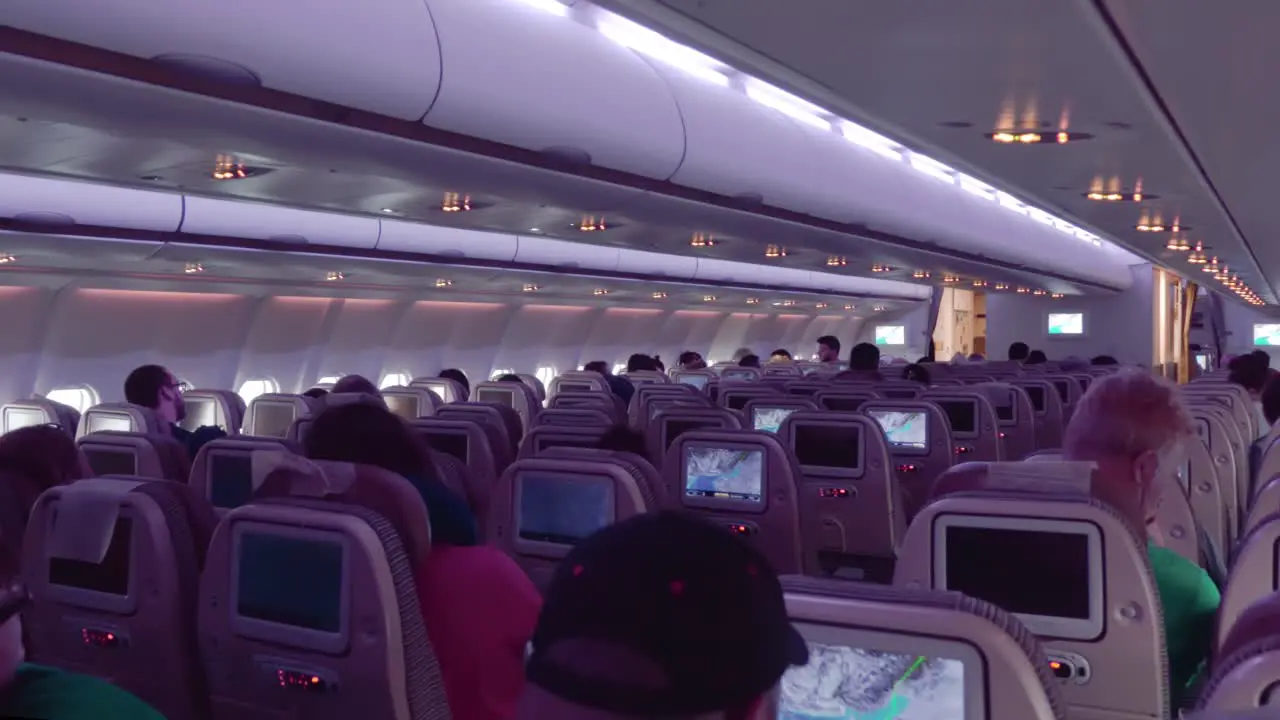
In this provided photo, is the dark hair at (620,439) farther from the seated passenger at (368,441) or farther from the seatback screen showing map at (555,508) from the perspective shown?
the seated passenger at (368,441)

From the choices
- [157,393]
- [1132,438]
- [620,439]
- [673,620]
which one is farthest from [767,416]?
[673,620]

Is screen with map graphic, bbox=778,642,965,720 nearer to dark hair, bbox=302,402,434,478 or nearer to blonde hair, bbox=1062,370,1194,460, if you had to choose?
blonde hair, bbox=1062,370,1194,460

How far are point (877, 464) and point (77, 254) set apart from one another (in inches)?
258

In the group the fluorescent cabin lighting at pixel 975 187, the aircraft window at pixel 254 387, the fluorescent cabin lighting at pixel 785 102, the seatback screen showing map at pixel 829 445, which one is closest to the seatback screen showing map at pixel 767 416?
the seatback screen showing map at pixel 829 445

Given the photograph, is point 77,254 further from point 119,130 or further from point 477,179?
point 119,130

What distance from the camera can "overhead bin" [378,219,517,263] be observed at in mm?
11719

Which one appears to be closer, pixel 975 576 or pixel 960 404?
pixel 975 576

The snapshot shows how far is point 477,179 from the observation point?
6.19 m

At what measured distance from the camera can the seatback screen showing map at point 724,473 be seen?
5.95 metres

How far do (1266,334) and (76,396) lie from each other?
32090 millimetres

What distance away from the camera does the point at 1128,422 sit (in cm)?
→ 358

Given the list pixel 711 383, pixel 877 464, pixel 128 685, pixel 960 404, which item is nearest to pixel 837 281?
pixel 711 383

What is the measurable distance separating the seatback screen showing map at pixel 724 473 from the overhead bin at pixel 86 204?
4.54 meters

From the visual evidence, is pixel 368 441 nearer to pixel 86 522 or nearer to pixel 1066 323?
pixel 86 522
